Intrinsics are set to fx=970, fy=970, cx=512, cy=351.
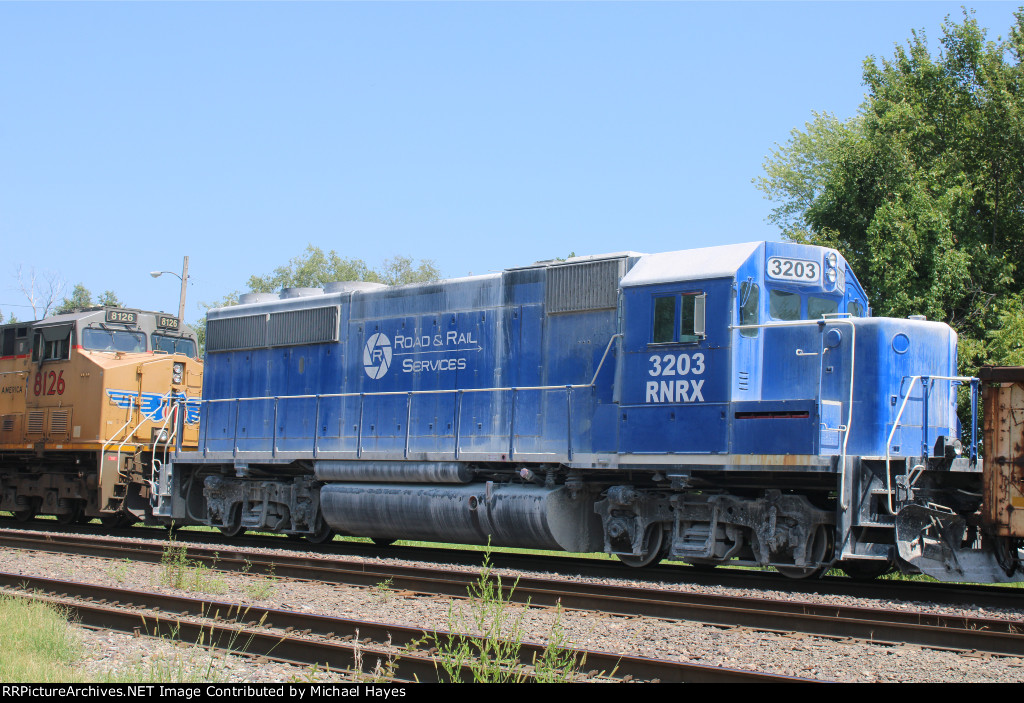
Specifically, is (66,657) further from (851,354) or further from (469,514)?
(851,354)

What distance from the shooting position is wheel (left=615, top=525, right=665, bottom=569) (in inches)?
449

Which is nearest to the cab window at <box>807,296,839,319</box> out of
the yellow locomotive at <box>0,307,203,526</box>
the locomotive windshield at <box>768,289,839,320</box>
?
the locomotive windshield at <box>768,289,839,320</box>

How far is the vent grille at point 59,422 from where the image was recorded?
60.0ft

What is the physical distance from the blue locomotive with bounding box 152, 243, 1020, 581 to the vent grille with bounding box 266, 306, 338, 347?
0.12 feet

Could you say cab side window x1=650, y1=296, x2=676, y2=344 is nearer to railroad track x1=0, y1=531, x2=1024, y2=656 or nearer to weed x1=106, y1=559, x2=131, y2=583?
railroad track x1=0, y1=531, x2=1024, y2=656

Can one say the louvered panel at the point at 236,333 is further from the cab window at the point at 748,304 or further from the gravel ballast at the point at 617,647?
the cab window at the point at 748,304

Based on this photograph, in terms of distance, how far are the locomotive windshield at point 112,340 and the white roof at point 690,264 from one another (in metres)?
11.5

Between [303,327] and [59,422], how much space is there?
626 cm

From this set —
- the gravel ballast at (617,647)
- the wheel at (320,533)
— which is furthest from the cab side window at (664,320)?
the wheel at (320,533)

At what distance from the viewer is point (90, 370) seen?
18.0 m
